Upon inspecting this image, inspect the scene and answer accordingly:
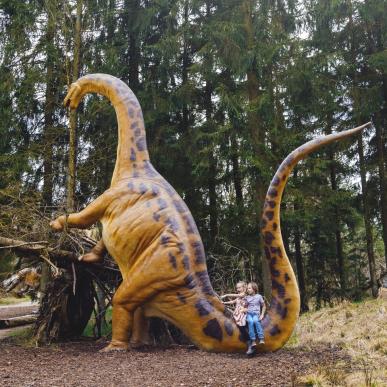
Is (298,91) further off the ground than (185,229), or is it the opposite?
(298,91)

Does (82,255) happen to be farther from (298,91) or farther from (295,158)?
(298,91)

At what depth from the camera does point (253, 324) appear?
19.0 feet

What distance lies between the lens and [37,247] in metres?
6.73

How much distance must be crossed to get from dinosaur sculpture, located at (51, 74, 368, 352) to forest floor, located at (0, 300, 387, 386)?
0.90ft

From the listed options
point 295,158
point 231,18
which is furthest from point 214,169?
point 295,158

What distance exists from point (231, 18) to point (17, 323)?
8646 mm

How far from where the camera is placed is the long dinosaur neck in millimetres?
6859

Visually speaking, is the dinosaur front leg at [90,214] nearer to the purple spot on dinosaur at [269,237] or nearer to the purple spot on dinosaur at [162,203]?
the purple spot on dinosaur at [162,203]

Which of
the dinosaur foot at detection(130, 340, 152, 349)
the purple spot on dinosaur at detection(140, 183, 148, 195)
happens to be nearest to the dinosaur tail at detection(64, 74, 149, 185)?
the purple spot on dinosaur at detection(140, 183, 148, 195)

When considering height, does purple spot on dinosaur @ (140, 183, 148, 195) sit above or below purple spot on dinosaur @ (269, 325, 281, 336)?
above

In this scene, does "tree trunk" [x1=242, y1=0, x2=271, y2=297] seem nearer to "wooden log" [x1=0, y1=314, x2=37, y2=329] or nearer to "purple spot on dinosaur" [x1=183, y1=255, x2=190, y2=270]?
"purple spot on dinosaur" [x1=183, y1=255, x2=190, y2=270]

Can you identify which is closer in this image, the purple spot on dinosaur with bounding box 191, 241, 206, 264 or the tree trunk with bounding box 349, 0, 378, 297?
the purple spot on dinosaur with bounding box 191, 241, 206, 264

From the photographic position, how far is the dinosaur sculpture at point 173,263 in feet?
19.2

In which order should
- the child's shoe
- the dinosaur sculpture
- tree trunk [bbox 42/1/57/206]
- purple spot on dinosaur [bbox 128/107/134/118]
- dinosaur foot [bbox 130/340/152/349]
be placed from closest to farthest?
the child's shoe → the dinosaur sculpture → dinosaur foot [bbox 130/340/152/349] → purple spot on dinosaur [bbox 128/107/134/118] → tree trunk [bbox 42/1/57/206]
